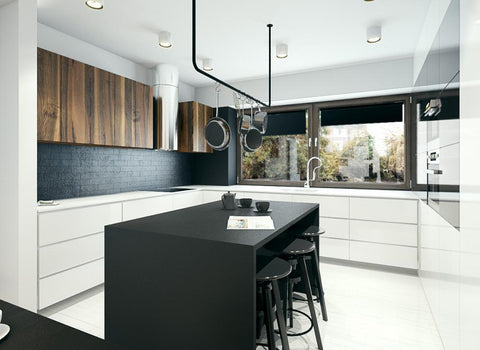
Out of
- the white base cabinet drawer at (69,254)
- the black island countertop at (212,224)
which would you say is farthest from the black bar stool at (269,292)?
the white base cabinet drawer at (69,254)

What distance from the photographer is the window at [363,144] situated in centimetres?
434

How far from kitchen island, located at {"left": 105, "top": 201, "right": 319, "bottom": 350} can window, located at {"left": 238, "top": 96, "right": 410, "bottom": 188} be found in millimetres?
2933

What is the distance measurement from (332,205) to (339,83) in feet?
5.67

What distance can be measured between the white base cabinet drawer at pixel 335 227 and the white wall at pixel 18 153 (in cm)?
315

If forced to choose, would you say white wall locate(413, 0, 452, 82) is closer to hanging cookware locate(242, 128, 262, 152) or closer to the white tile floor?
hanging cookware locate(242, 128, 262, 152)

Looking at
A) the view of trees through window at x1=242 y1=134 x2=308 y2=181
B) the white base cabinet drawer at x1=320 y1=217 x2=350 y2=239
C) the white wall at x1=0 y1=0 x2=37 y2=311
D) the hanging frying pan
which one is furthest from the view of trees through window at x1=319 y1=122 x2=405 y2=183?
the white wall at x1=0 y1=0 x2=37 y2=311

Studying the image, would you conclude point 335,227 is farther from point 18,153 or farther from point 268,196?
point 18,153

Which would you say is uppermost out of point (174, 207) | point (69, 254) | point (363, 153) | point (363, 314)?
point (363, 153)

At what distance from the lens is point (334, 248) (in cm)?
398

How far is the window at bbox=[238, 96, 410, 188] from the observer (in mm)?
4348

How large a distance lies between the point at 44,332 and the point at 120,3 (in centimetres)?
278

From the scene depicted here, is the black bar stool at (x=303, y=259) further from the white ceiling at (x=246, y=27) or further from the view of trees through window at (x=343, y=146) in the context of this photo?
the view of trees through window at (x=343, y=146)

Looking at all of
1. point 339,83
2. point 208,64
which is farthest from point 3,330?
point 339,83

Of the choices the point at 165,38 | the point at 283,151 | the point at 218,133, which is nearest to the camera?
the point at 218,133
